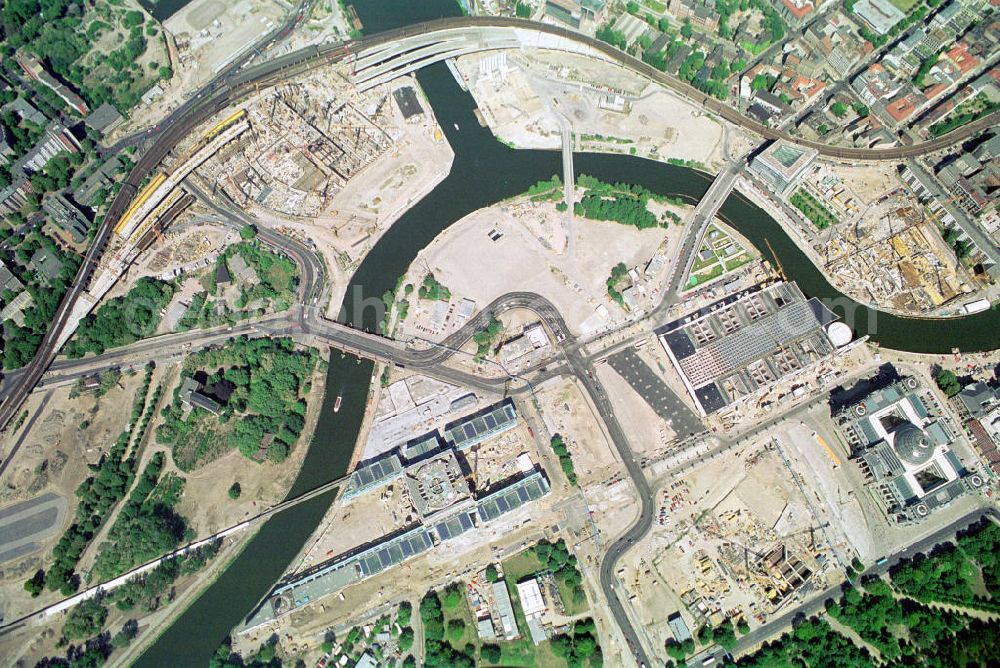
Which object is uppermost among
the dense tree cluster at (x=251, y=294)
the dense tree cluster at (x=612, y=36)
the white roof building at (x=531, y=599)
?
the dense tree cluster at (x=612, y=36)

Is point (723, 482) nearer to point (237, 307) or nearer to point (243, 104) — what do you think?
point (237, 307)

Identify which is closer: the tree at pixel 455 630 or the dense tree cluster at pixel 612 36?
the tree at pixel 455 630

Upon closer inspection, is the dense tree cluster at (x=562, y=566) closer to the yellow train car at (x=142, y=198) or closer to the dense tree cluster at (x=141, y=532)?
the dense tree cluster at (x=141, y=532)

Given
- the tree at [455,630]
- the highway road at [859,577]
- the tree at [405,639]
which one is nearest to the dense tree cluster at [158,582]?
the tree at [405,639]

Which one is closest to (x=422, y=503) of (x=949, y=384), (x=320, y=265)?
(x=320, y=265)

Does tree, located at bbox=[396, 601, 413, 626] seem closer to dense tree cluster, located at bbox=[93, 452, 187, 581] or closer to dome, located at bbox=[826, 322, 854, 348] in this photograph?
dense tree cluster, located at bbox=[93, 452, 187, 581]

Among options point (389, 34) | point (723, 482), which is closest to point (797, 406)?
point (723, 482)

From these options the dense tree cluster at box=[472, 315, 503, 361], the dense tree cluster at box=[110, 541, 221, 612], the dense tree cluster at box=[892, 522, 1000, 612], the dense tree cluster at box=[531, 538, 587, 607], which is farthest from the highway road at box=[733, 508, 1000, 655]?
the dense tree cluster at box=[110, 541, 221, 612]

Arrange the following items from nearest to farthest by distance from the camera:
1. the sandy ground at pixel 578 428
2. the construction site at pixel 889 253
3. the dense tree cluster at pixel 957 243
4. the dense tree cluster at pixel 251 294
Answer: the sandy ground at pixel 578 428
the construction site at pixel 889 253
the dense tree cluster at pixel 957 243
the dense tree cluster at pixel 251 294
